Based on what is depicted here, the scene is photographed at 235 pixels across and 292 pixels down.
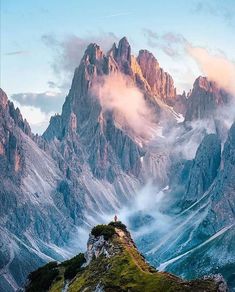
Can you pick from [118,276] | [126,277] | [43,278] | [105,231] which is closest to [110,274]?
[118,276]

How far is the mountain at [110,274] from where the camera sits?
248 ft

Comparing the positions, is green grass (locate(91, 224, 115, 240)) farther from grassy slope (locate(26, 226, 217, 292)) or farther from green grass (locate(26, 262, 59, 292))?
green grass (locate(26, 262, 59, 292))

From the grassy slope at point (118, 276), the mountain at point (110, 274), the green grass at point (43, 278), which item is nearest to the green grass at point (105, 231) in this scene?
the mountain at point (110, 274)

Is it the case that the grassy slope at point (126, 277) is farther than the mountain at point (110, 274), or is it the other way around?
the mountain at point (110, 274)

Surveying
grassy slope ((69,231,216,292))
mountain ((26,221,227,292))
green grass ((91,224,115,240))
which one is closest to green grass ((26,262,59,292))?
mountain ((26,221,227,292))

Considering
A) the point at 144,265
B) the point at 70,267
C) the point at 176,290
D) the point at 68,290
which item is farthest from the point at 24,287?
the point at 176,290

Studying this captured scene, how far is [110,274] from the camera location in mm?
88938

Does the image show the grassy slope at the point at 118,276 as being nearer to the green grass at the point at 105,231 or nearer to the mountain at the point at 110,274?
the mountain at the point at 110,274

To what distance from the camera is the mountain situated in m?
75.7

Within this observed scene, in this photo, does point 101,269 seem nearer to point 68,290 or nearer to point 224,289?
point 68,290

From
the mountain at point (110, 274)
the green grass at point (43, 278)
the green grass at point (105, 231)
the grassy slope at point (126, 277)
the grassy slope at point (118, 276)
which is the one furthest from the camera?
the green grass at point (43, 278)

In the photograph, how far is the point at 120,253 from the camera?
98062 millimetres

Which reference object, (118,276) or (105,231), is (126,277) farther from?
(105,231)

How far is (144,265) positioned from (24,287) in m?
40.9
